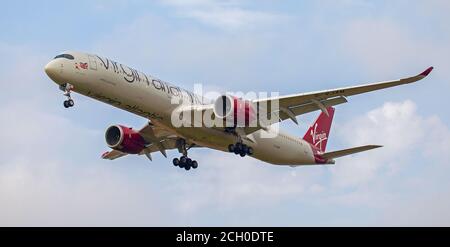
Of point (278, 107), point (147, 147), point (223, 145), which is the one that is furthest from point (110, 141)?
point (278, 107)

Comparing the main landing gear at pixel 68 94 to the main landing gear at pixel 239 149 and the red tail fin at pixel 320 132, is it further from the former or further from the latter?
the red tail fin at pixel 320 132

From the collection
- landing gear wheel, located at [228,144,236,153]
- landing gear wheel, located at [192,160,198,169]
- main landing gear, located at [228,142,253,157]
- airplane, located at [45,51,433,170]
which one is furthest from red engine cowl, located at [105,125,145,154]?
main landing gear, located at [228,142,253,157]

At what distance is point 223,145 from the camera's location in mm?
52469

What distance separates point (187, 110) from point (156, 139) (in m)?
5.62

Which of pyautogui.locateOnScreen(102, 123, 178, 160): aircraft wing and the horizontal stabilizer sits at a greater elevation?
pyautogui.locateOnScreen(102, 123, 178, 160): aircraft wing

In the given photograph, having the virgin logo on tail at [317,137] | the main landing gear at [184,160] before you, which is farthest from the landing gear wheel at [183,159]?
the virgin logo on tail at [317,137]

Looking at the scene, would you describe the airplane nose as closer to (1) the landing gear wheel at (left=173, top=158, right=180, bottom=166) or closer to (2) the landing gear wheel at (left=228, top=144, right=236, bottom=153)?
(2) the landing gear wheel at (left=228, top=144, right=236, bottom=153)

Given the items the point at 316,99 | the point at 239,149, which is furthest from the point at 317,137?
the point at 316,99

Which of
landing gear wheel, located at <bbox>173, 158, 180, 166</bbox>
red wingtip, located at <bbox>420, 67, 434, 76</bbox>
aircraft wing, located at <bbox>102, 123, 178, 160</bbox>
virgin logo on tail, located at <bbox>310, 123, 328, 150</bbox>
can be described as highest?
virgin logo on tail, located at <bbox>310, 123, 328, 150</bbox>

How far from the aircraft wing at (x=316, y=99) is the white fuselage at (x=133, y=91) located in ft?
9.24

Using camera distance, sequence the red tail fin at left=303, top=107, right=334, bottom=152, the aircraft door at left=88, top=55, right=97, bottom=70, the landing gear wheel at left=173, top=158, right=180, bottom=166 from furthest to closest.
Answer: the red tail fin at left=303, top=107, right=334, bottom=152 → the landing gear wheel at left=173, top=158, right=180, bottom=166 → the aircraft door at left=88, top=55, right=97, bottom=70

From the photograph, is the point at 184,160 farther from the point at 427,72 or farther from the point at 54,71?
the point at 427,72

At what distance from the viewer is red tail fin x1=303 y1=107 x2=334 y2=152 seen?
6003 centimetres

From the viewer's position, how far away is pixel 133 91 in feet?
157
